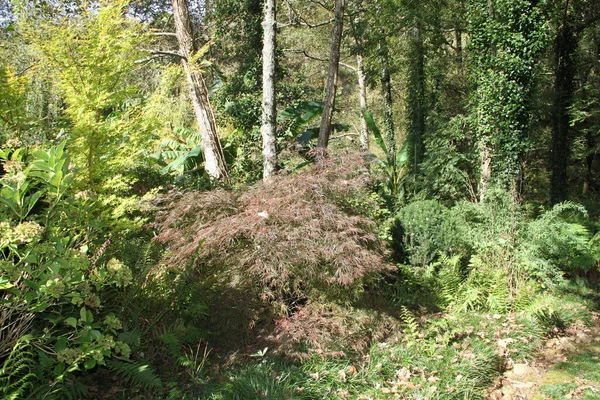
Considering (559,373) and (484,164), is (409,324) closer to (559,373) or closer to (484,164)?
(559,373)

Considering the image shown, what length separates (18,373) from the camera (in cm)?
325

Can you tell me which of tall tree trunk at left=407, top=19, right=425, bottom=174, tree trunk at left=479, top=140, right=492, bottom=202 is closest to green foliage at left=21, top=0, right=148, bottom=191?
tree trunk at left=479, top=140, right=492, bottom=202

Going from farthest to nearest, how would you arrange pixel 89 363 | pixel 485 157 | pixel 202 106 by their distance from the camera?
pixel 202 106 < pixel 485 157 < pixel 89 363

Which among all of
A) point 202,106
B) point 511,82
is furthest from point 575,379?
point 202,106

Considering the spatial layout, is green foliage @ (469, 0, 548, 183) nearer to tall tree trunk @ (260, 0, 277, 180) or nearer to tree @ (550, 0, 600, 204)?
tree @ (550, 0, 600, 204)

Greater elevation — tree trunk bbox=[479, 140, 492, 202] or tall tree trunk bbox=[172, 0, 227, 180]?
tall tree trunk bbox=[172, 0, 227, 180]

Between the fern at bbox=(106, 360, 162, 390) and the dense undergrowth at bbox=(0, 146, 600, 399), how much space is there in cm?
2

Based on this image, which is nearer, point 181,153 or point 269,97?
point 269,97

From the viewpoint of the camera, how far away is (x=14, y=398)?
2932 mm

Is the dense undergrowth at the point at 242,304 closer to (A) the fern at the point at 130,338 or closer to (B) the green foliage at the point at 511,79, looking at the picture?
(A) the fern at the point at 130,338

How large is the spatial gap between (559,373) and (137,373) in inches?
160

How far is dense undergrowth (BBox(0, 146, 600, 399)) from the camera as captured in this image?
10.4 feet

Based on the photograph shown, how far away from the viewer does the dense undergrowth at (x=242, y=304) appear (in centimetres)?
317

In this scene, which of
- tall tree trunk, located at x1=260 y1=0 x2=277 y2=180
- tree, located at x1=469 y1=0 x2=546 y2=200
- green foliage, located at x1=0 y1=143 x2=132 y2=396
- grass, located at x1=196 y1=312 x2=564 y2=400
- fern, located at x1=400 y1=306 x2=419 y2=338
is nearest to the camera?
green foliage, located at x1=0 y1=143 x2=132 y2=396
